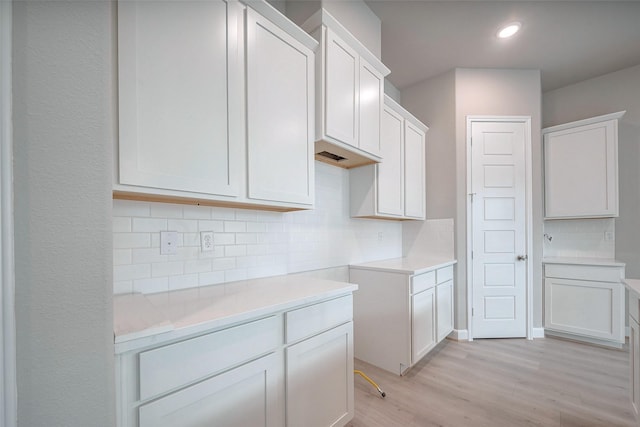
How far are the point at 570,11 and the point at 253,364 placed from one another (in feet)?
12.0

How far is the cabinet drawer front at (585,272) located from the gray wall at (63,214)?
401 centimetres

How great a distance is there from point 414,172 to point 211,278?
241 centimetres

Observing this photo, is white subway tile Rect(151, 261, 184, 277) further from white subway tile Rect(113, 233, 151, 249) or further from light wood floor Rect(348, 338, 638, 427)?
light wood floor Rect(348, 338, 638, 427)

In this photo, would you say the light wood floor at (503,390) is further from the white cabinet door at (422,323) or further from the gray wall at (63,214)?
the gray wall at (63,214)

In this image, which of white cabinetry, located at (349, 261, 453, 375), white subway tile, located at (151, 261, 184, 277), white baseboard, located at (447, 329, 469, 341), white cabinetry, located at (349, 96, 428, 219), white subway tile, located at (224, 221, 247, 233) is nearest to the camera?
white subway tile, located at (151, 261, 184, 277)

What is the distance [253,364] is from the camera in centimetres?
111

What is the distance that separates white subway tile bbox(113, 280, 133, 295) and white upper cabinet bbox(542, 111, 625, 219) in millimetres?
4168

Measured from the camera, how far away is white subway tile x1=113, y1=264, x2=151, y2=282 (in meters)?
1.22

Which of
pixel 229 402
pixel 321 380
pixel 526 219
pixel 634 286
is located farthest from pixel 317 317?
pixel 526 219

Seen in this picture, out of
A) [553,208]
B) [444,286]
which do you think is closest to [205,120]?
[444,286]

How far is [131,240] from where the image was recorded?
4.16 ft

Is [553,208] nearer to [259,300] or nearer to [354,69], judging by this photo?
[354,69]

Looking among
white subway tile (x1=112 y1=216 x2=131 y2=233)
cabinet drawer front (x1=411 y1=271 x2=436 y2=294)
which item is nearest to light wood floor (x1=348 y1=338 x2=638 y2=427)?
cabinet drawer front (x1=411 y1=271 x2=436 y2=294)

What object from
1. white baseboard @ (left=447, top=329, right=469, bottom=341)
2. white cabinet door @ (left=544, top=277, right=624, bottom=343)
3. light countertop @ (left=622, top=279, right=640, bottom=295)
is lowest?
white baseboard @ (left=447, top=329, right=469, bottom=341)
